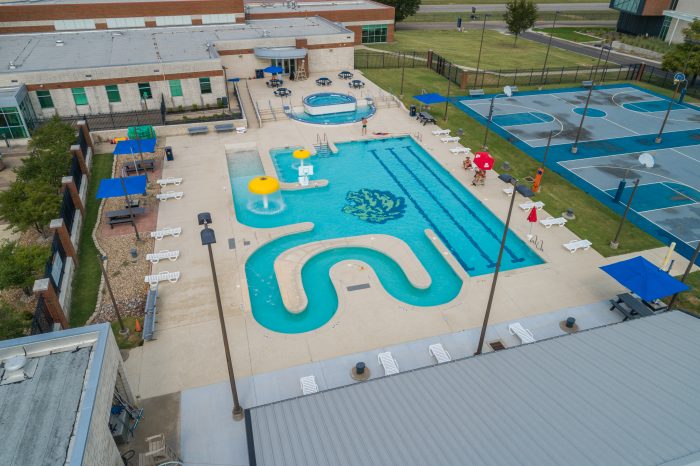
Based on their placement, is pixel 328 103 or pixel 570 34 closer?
pixel 328 103

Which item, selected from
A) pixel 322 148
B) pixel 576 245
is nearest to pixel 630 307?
pixel 576 245

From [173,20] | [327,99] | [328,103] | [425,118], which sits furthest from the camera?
[173,20]

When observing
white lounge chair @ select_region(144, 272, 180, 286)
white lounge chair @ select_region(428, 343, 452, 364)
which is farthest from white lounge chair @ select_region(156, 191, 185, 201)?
white lounge chair @ select_region(428, 343, 452, 364)

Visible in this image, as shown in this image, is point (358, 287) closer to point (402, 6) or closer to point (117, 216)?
point (117, 216)

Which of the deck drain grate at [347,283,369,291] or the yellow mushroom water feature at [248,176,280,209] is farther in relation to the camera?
the yellow mushroom water feature at [248,176,280,209]

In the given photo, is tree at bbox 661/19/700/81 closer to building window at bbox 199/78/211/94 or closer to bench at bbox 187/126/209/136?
building window at bbox 199/78/211/94

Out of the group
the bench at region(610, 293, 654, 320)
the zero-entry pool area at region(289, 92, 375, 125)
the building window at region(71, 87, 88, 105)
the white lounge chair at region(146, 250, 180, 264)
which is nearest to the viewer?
the bench at region(610, 293, 654, 320)

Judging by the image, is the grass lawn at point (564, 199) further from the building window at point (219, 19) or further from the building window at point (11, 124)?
the building window at point (11, 124)
